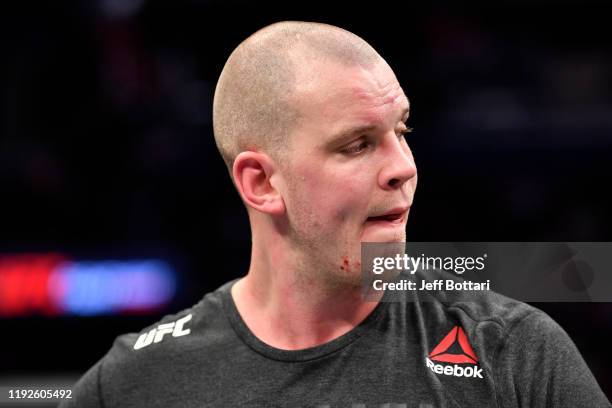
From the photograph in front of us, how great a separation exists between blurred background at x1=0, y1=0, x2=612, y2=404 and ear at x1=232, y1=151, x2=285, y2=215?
5.77 feet

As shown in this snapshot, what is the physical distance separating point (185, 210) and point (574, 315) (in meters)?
2.11

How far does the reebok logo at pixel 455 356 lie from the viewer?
2.12m

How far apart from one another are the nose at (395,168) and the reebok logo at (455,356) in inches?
16.4

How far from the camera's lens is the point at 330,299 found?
2291mm

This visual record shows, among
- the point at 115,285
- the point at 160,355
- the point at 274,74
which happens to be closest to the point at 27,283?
the point at 115,285

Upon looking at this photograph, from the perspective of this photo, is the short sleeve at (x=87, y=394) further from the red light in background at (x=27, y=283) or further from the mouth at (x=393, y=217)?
the red light in background at (x=27, y=283)

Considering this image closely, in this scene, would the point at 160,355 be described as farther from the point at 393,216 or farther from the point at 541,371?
the point at 541,371

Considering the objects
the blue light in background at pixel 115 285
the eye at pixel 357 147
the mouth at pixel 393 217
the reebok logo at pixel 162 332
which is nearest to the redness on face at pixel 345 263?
the mouth at pixel 393 217

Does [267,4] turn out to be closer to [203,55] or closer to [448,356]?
[203,55]

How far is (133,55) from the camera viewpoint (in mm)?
5156

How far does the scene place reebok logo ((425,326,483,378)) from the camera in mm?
2115

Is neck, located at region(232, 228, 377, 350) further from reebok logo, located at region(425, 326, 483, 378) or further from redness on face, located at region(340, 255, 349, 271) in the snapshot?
reebok logo, located at region(425, 326, 483, 378)

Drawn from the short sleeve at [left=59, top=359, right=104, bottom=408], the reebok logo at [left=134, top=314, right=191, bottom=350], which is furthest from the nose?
the short sleeve at [left=59, top=359, right=104, bottom=408]

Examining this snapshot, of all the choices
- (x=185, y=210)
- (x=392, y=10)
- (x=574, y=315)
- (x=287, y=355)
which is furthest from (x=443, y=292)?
(x=392, y=10)
